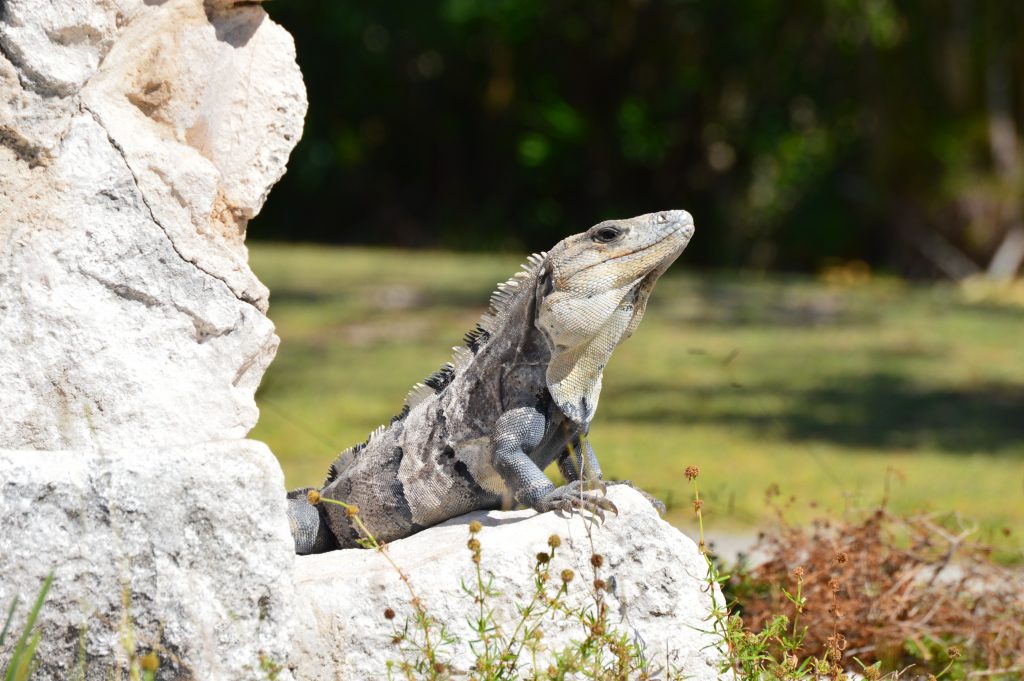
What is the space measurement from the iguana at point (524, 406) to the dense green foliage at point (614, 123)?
15269 millimetres

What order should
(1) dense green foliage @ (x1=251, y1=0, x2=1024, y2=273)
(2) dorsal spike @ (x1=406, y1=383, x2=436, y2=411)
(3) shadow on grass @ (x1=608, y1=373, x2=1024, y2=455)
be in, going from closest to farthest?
(2) dorsal spike @ (x1=406, y1=383, x2=436, y2=411), (3) shadow on grass @ (x1=608, y1=373, x2=1024, y2=455), (1) dense green foliage @ (x1=251, y1=0, x2=1024, y2=273)

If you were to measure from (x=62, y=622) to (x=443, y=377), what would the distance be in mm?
1630

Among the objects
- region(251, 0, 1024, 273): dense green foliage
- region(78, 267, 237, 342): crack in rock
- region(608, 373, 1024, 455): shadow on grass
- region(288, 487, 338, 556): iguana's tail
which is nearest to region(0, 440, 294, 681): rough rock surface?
region(78, 267, 237, 342): crack in rock

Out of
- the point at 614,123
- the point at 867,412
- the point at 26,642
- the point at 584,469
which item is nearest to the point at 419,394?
the point at 584,469

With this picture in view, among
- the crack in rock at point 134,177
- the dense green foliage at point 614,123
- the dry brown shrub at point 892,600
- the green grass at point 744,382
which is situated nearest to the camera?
the crack in rock at point 134,177

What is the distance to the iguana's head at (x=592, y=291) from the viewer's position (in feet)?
14.3

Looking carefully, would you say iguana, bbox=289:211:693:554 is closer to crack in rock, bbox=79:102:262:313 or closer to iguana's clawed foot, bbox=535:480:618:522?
iguana's clawed foot, bbox=535:480:618:522

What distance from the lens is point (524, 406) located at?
441 cm

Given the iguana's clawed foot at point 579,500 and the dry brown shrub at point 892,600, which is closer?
the iguana's clawed foot at point 579,500

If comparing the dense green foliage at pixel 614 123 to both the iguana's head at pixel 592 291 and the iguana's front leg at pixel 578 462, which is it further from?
the iguana's head at pixel 592 291

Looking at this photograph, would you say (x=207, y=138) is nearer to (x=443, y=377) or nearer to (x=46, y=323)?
(x=46, y=323)

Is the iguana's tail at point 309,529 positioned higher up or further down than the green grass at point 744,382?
further down

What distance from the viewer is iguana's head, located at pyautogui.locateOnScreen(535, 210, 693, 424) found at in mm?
4359

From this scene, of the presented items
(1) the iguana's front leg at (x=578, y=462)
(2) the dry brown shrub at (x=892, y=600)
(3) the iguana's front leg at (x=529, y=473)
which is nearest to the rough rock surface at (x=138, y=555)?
(3) the iguana's front leg at (x=529, y=473)
